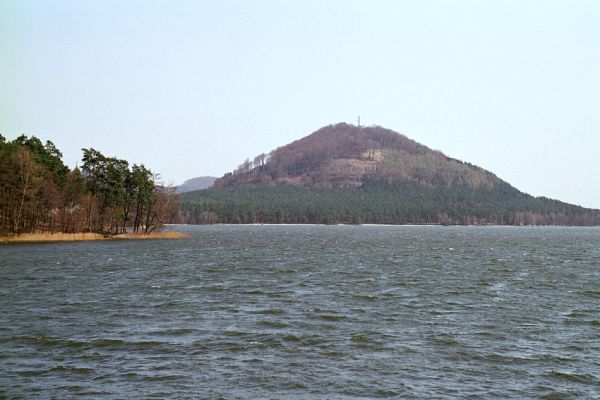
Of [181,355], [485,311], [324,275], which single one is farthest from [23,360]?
[324,275]

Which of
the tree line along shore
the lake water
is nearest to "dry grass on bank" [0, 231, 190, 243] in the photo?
the tree line along shore

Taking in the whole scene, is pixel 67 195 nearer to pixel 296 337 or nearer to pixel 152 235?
pixel 152 235

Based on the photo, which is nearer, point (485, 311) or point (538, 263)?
point (485, 311)

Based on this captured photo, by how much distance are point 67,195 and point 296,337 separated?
100 meters

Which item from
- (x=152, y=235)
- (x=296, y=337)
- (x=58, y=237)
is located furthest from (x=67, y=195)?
(x=296, y=337)

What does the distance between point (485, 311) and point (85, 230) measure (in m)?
107

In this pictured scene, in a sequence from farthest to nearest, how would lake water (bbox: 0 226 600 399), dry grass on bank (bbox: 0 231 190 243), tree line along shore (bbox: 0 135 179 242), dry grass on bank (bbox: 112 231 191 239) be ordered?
1. dry grass on bank (bbox: 112 231 191 239)
2. dry grass on bank (bbox: 0 231 190 243)
3. tree line along shore (bbox: 0 135 179 242)
4. lake water (bbox: 0 226 600 399)

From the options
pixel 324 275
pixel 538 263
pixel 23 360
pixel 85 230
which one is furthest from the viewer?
pixel 85 230

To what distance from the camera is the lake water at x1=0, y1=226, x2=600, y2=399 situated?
798 inches

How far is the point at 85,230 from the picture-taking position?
410 feet

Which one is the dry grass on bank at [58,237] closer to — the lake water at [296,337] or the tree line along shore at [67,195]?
the tree line along shore at [67,195]

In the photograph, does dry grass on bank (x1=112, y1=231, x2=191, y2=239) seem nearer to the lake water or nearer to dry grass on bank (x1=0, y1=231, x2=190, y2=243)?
dry grass on bank (x1=0, y1=231, x2=190, y2=243)

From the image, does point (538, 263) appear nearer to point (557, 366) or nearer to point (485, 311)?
point (485, 311)

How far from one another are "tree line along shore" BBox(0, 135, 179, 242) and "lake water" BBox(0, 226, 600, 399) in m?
47.0
